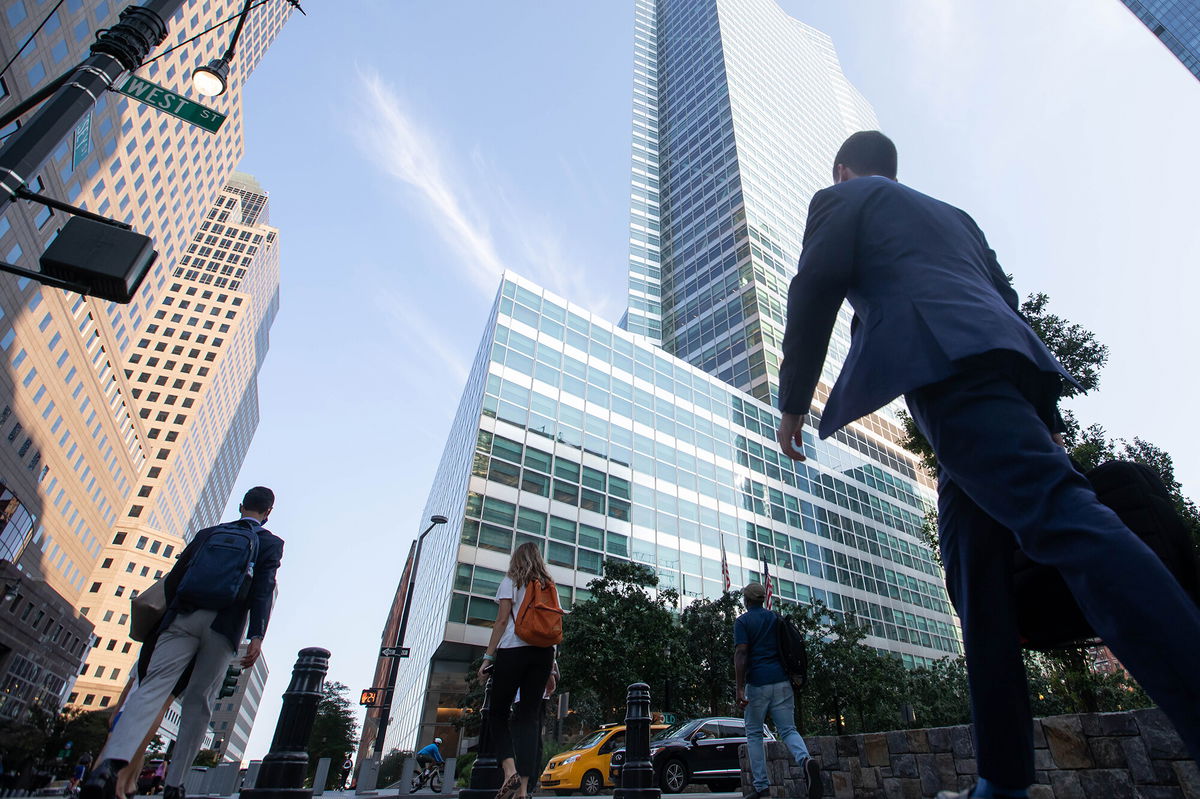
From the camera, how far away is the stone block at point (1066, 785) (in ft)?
11.8

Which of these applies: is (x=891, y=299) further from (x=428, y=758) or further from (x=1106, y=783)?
(x=428, y=758)

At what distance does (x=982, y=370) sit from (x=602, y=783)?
13.7 meters

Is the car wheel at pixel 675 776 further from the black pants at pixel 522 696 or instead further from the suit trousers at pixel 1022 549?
the suit trousers at pixel 1022 549

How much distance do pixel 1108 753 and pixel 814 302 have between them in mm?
3696

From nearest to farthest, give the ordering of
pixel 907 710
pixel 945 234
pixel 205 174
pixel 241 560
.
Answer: pixel 945 234 < pixel 241 560 < pixel 907 710 < pixel 205 174

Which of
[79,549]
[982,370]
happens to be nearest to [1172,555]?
[982,370]

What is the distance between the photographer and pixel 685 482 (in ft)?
131

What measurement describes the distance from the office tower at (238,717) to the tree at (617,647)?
116 meters

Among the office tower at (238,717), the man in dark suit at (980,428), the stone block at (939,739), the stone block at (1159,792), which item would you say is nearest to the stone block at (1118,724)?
the stone block at (1159,792)

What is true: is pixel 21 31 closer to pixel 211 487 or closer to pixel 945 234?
pixel 945 234

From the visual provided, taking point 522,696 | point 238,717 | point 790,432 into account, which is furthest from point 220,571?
point 238,717

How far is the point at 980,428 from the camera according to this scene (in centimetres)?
143

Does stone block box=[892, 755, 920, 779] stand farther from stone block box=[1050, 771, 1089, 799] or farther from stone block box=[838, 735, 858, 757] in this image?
stone block box=[1050, 771, 1089, 799]

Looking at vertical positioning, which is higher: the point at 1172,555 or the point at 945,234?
the point at 945,234
